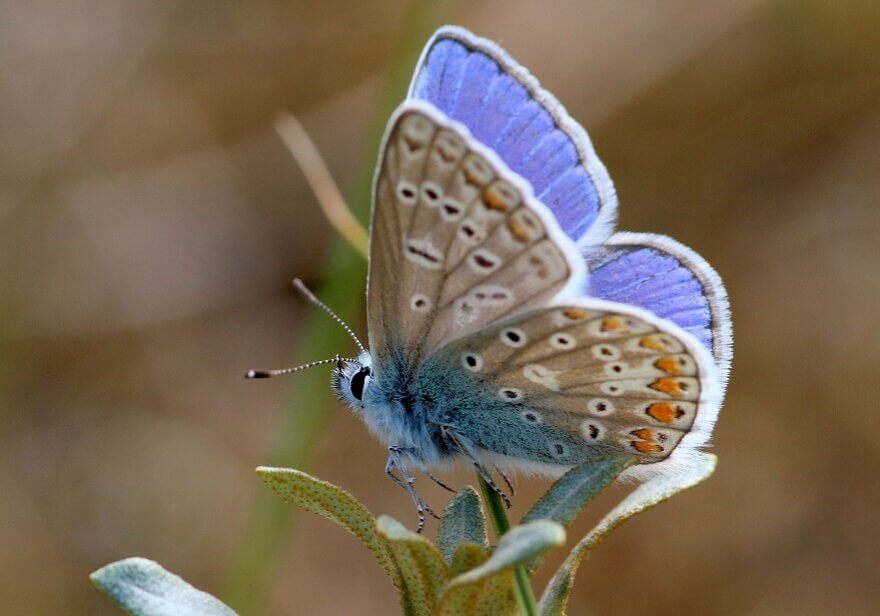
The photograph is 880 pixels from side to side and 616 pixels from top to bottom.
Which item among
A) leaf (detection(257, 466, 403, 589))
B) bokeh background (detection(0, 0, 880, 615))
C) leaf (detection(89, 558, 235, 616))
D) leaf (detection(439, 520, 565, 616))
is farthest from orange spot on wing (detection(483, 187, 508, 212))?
bokeh background (detection(0, 0, 880, 615))

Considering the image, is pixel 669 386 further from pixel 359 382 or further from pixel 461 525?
pixel 359 382

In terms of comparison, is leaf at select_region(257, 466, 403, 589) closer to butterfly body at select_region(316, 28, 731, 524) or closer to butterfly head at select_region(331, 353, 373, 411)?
butterfly body at select_region(316, 28, 731, 524)

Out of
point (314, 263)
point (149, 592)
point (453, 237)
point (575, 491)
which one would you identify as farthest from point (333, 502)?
point (314, 263)

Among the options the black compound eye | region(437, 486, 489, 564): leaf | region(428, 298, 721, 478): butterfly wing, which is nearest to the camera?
region(437, 486, 489, 564): leaf

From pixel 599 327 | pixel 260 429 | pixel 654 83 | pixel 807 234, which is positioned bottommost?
pixel 807 234

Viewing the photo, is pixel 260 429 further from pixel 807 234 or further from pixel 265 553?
pixel 807 234

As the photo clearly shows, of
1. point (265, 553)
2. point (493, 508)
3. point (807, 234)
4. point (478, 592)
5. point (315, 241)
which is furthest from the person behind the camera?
point (315, 241)

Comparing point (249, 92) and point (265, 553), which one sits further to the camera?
point (249, 92)

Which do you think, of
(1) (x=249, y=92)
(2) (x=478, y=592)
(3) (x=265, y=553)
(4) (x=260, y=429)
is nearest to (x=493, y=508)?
(2) (x=478, y=592)
